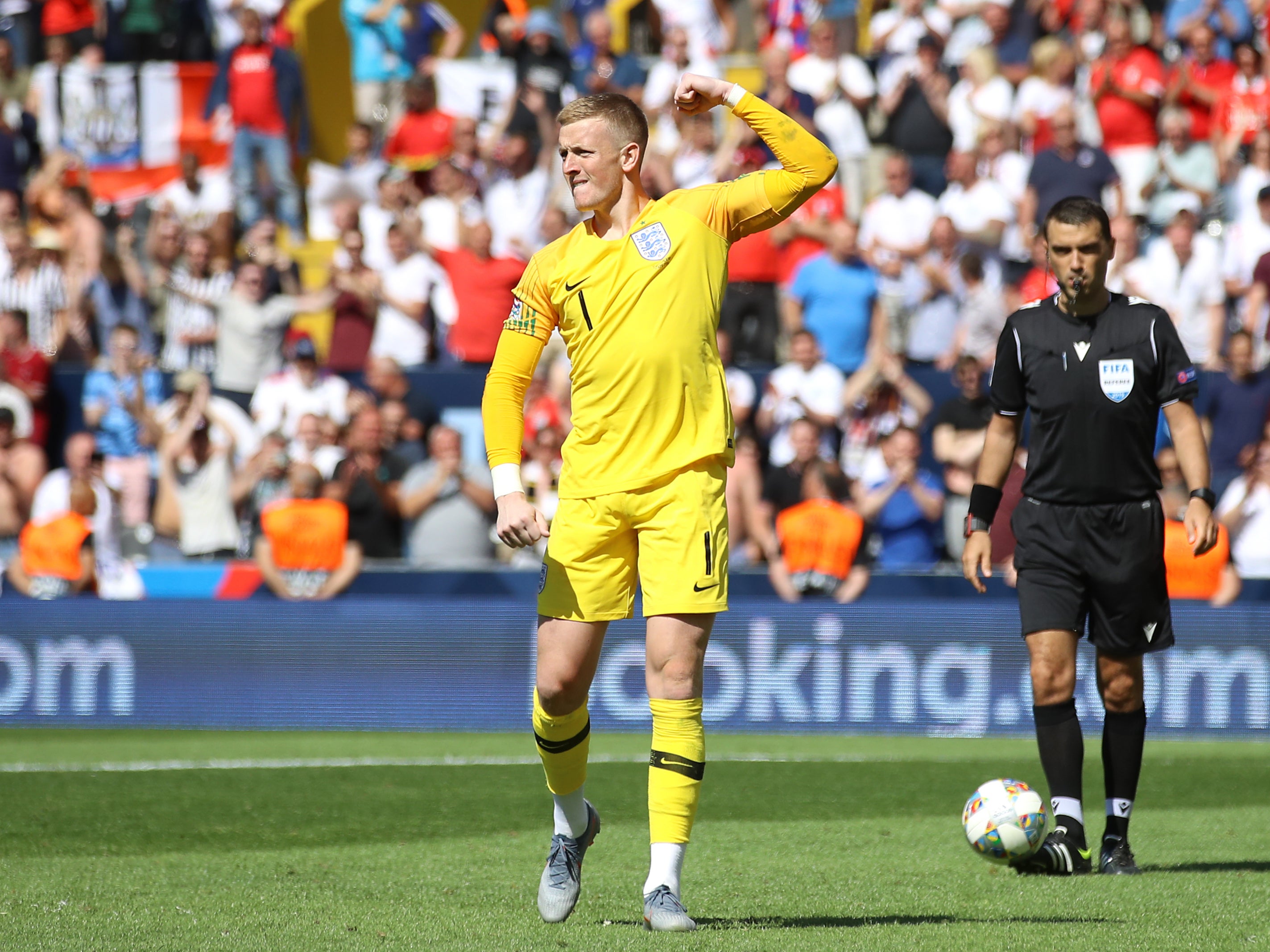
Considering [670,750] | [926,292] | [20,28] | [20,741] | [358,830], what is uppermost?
[20,28]

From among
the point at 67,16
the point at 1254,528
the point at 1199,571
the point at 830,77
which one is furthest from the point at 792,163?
the point at 67,16

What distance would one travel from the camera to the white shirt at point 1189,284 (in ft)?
47.8

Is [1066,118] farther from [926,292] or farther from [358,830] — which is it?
[358,830]

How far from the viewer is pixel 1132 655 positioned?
6.63m

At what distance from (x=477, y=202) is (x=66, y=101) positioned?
5.63 metres

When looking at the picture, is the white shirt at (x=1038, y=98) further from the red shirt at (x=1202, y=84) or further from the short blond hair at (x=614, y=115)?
the short blond hair at (x=614, y=115)

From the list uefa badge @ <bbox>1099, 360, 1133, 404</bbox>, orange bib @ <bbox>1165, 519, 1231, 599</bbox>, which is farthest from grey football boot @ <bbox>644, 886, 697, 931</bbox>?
orange bib @ <bbox>1165, 519, 1231, 599</bbox>

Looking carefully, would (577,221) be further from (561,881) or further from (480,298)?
(561,881)

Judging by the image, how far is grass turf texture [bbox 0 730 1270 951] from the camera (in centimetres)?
512

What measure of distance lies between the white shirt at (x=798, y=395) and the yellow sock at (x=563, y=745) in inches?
336

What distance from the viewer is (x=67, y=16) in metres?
20.0

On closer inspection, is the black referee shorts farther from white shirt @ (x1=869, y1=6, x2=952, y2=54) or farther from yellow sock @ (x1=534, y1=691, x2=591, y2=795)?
white shirt @ (x1=869, y1=6, x2=952, y2=54)

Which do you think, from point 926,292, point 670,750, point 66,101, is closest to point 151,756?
point 670,750

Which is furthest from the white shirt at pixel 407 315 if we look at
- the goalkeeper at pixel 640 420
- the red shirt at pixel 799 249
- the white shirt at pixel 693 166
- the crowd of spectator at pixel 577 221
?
the goalkeeper at pixel 640 420
